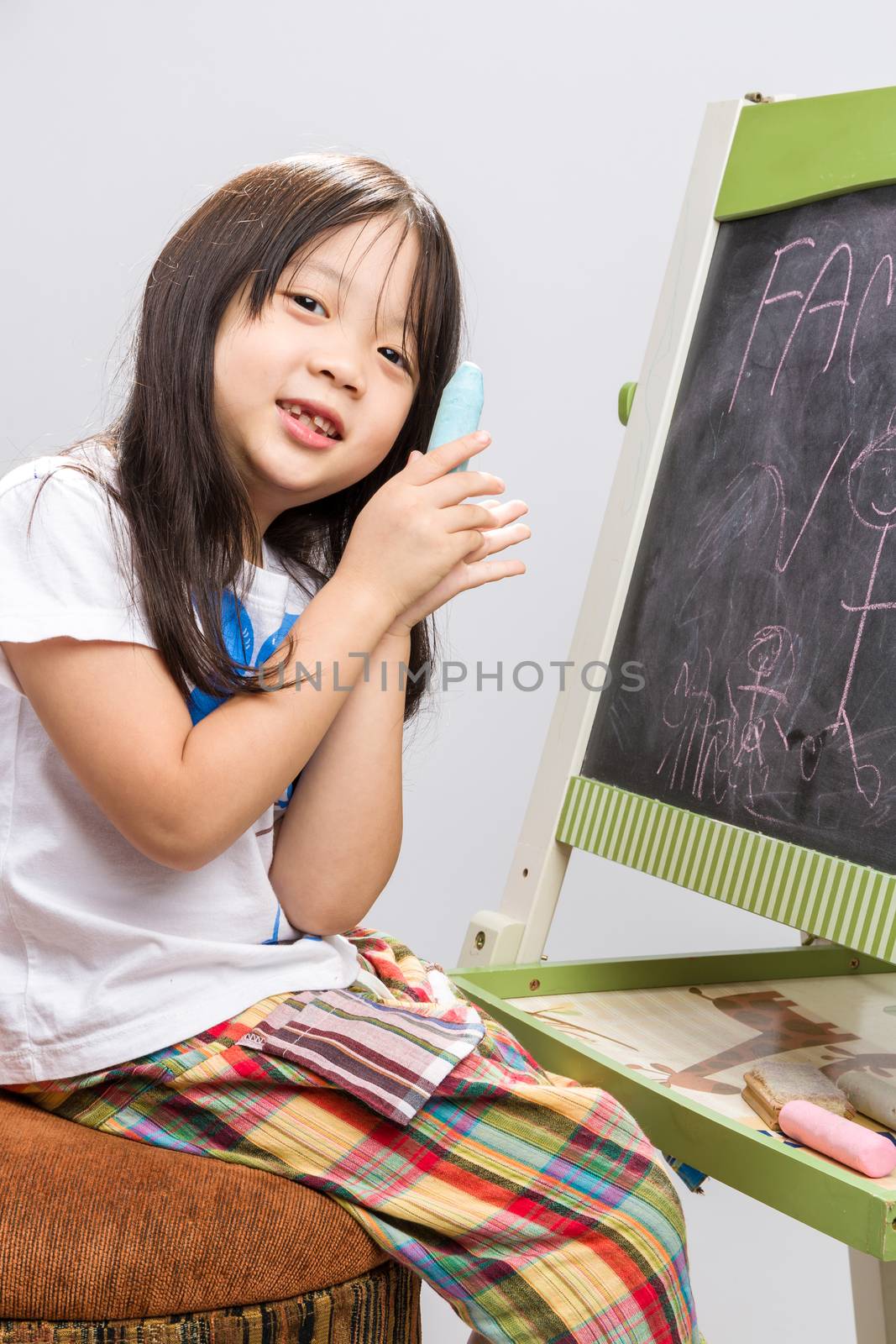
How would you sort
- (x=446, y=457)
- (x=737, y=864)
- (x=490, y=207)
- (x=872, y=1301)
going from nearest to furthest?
(x=446, y=457)
(x=737, y=864)
(x=872, y=1301)
(x=490, y=207)

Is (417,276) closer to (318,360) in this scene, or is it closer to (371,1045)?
(318,360)

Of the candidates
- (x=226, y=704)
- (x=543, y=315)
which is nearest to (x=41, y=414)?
(x=543, y=315)

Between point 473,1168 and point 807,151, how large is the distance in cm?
80

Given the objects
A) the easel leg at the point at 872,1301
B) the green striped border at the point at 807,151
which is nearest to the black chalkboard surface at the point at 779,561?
the green striped border at the point at 807,151

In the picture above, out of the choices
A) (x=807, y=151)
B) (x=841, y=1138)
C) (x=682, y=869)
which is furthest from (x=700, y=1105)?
(x=807, y=151)

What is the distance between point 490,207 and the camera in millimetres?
1931

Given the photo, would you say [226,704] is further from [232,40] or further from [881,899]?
[232,40]

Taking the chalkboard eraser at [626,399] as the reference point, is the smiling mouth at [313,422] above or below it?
below

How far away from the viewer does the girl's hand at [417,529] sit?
0.89 m

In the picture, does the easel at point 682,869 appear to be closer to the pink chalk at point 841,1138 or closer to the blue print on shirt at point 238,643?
the pink chalk at point 841,1138

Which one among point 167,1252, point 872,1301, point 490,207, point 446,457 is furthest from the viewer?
point 490,207

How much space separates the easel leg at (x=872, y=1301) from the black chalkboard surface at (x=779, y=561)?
433 millimetres

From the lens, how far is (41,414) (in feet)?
6.14

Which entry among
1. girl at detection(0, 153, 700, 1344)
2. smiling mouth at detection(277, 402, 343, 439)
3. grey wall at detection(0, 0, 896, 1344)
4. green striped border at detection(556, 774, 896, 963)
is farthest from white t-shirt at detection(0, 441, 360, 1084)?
grey wall at detection(0, 0, 896, 1344)
